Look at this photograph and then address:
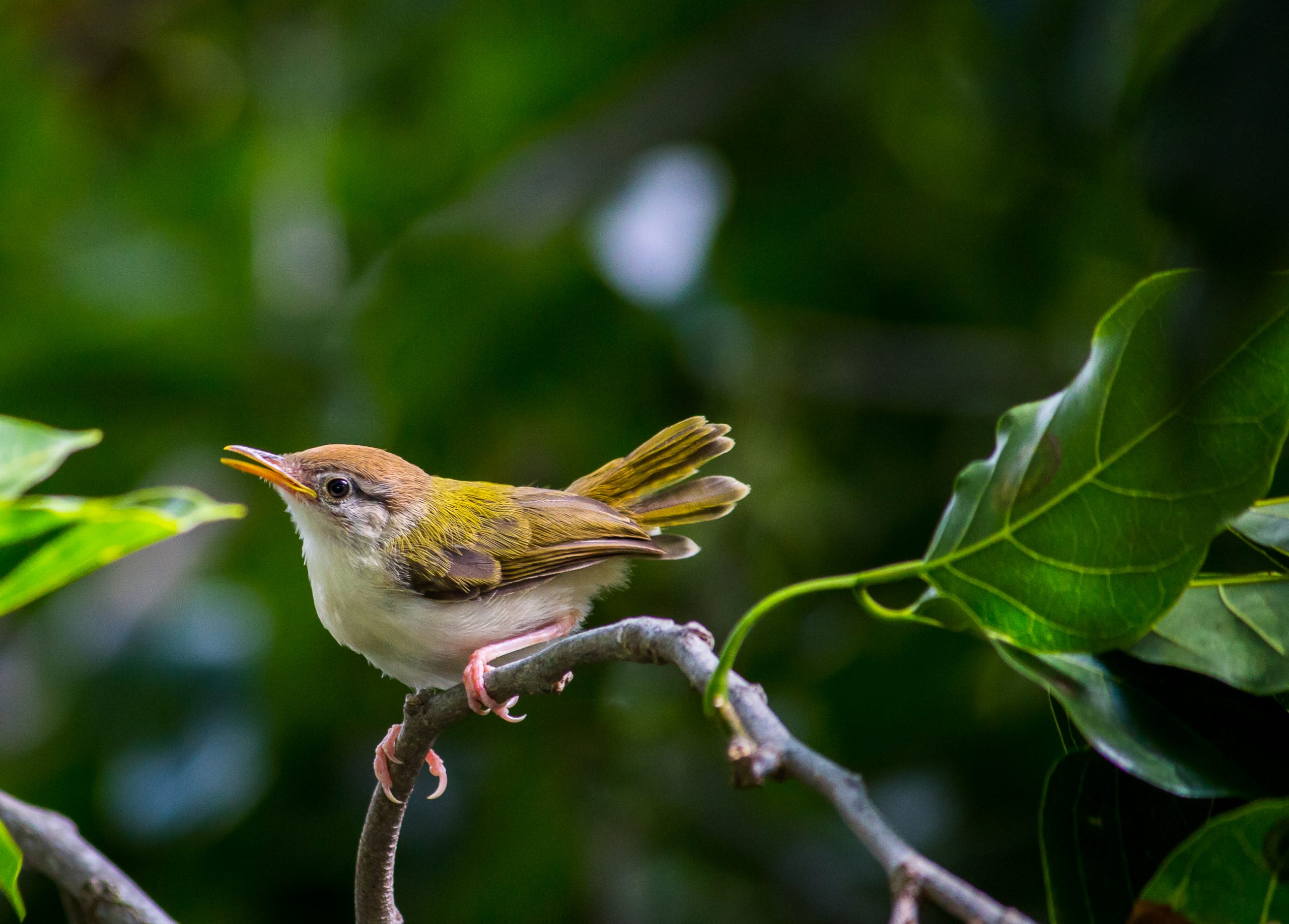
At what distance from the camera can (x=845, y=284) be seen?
14.6ft

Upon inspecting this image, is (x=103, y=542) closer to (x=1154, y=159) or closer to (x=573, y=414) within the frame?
(x=1154, y=159)

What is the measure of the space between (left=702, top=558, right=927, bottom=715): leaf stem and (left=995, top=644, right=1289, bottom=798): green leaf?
0.44 feet

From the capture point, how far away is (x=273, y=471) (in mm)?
2129

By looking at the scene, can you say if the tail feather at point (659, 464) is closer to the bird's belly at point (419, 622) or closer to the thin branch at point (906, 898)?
the bird's belly at point (419, 622)

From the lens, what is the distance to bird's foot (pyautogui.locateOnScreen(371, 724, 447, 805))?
1.63 meters

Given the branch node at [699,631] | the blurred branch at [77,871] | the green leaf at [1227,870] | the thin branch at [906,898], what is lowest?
the blurred branch at [77,871]

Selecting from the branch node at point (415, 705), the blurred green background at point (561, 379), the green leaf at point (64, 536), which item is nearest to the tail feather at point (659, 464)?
the branch node at point (415, 705)

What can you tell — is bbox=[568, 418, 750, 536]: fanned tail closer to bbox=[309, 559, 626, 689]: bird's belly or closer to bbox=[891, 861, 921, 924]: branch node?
bbox=[309, 559, 626, 689]: bird's belly

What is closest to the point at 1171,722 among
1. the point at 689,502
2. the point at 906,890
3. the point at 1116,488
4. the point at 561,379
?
the point at 1116,488

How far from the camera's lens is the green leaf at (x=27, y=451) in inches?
76.1

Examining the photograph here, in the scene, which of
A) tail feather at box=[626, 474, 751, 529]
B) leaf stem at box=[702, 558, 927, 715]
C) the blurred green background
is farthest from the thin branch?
the blurred green background

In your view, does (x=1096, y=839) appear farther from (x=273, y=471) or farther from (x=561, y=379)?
(x=561, y=379)

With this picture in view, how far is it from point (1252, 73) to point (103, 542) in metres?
1.55

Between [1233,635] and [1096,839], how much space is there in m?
0.26
